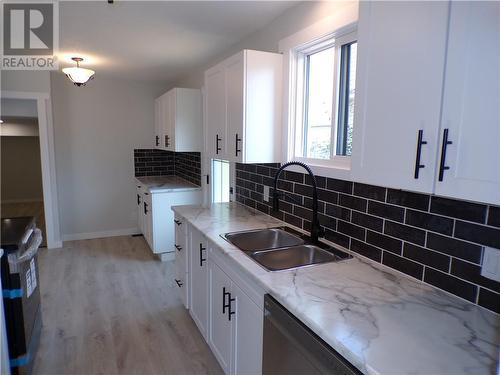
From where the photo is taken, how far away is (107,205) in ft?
16.3

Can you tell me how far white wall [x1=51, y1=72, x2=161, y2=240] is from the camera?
4609mm

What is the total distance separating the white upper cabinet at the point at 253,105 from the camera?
2.22 metres

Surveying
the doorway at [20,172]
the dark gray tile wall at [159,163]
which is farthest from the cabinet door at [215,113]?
the doorway at [20,172]

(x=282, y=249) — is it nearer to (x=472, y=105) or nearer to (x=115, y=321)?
(x=472, y=105)

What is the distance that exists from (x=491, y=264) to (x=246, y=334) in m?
1.09

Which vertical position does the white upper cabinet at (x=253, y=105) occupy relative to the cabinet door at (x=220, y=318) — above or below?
above

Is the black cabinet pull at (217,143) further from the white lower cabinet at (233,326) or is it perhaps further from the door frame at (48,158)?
Result: the door frame at (48,158)

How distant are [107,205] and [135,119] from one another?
1.36 m

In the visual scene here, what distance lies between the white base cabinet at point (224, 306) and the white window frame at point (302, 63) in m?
0.80

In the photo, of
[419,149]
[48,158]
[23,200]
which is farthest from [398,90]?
[23,200]

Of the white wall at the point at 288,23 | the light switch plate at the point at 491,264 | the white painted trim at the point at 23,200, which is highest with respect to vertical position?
the white wall at the point at 288,23

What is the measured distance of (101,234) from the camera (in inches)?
195

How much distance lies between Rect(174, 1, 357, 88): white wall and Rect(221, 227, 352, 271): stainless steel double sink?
1.31 meters

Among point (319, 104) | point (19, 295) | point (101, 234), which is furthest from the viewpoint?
point (101, 234)
